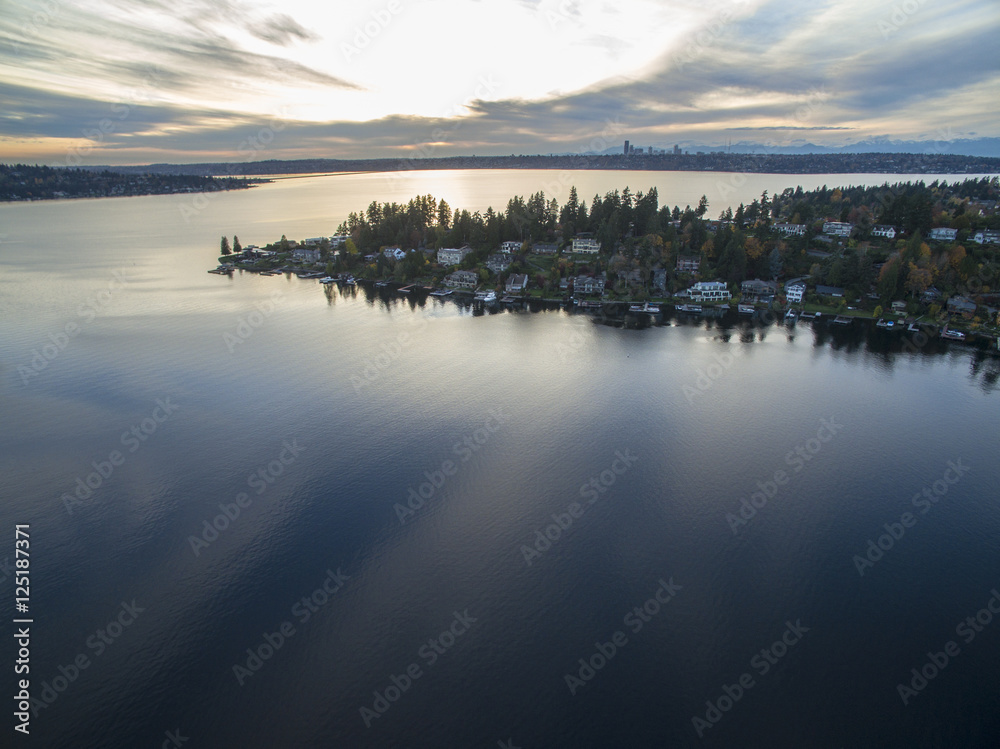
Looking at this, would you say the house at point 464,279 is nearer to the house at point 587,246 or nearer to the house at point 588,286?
the house at point 588,286

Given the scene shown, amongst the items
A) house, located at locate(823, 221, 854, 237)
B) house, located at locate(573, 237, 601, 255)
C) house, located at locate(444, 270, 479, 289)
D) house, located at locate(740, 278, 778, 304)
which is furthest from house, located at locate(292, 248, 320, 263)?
house, located at locate(823, 221, 854, 237)

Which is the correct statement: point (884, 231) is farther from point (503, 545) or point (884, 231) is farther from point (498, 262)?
point (503, 545)

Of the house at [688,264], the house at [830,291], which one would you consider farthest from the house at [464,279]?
the house at [830,291]

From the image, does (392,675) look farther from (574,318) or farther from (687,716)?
(574,318)

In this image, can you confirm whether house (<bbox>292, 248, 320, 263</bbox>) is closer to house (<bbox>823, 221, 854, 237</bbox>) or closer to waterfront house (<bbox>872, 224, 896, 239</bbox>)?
house (<bbox>823, 221, 854, 237</bbox>)

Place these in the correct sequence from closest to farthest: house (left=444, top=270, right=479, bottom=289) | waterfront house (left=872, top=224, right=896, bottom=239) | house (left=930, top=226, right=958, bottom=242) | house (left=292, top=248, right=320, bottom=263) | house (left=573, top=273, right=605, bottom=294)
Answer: house (left=573, top=273, right=605, bottom=294) < house (left=930, top=226, right=958, bottom=242) < house (left=444, top=270, right=479, bottom=289) < waterfront house (left=872, top=224, right=896, bottom=239) < house (left=292, top=248, right=320, bottom=263)

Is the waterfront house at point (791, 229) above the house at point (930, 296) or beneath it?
above

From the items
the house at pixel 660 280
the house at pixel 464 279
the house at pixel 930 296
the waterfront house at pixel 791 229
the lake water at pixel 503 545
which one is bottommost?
the lake water at pixel 503 545
